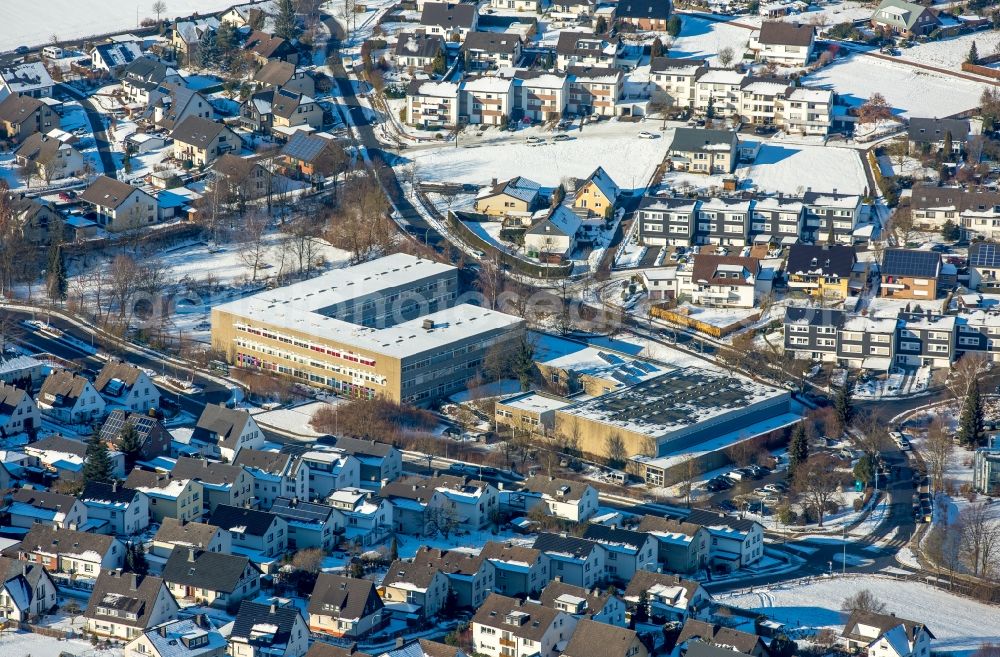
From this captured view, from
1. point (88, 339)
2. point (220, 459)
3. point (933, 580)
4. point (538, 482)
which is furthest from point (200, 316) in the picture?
point (933, 580)

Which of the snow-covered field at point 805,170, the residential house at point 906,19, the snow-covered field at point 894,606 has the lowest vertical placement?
the snow-covered field at point 894,606

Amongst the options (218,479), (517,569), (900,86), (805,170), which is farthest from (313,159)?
(517,569)

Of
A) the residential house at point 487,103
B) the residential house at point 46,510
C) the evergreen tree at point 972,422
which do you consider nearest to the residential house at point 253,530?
the residential house at point 46,510

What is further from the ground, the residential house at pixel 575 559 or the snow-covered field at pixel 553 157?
the snow-covered field at pixel 553 157

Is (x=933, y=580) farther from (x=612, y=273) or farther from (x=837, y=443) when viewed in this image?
(x=612, y=273)

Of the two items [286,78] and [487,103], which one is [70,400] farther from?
[286,78]

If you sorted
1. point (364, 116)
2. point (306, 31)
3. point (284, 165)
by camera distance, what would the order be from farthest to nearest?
point (306, 31) < point (364, 116) < point (284, 165)

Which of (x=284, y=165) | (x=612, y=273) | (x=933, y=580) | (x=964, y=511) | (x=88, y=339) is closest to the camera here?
(x=933, y=580)

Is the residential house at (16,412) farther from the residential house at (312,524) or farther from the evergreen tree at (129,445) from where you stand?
the residential house at (312,524)
